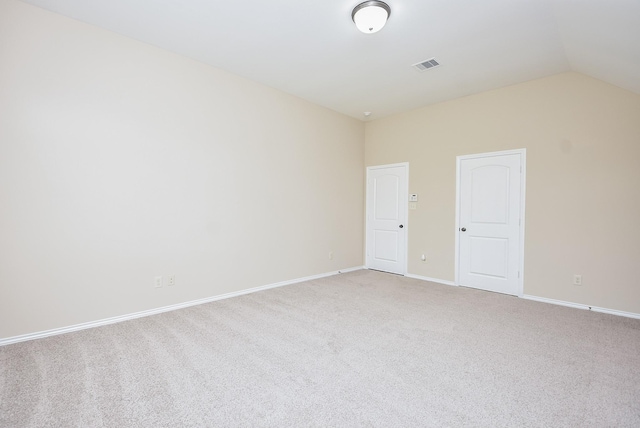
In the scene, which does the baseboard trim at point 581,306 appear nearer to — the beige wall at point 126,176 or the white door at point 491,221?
the white door at point 491,221

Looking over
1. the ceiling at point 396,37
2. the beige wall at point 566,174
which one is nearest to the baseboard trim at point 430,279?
the beige wall at point 566,174

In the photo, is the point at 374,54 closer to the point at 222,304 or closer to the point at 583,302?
the point at 222,304

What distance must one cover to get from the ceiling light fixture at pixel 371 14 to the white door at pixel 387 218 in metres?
3.04

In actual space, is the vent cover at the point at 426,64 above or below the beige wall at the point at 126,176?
above

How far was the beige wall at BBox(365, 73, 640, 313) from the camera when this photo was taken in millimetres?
3361

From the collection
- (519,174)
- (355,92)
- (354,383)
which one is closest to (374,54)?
(355,92)

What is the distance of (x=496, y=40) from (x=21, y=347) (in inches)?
206

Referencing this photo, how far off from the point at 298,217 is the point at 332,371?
2.88 m

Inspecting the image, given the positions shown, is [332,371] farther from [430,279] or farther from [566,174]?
[566,174]

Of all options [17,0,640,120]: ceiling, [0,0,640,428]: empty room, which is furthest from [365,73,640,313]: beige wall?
[17,0,640,120]: ceiling

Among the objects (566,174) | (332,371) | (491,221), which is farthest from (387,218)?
(332,371)

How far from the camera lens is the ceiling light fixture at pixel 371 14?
2459 mm

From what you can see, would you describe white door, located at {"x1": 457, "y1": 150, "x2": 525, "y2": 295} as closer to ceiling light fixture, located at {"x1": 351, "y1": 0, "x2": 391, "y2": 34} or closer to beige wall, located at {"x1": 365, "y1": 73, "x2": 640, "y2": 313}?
beige wall, located at {"x1": 365, "y1": 73, "x2": 640, "y2": 313}

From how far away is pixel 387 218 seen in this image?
220 inches
